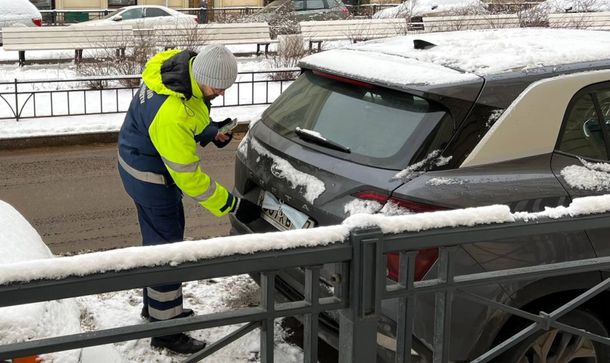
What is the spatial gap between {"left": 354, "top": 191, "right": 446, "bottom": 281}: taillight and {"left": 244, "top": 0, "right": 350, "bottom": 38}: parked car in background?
1697 cm

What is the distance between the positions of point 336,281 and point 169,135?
1.86m

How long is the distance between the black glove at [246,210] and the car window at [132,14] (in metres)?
19.4

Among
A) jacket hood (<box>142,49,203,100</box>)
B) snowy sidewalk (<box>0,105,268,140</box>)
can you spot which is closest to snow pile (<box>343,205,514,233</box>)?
jacket hood (<box>142,49,203,100</box>)

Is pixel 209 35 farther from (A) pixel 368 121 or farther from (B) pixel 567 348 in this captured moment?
(B) pixel 567 348

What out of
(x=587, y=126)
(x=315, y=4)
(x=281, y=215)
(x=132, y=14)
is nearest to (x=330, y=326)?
(x=281, y=215)

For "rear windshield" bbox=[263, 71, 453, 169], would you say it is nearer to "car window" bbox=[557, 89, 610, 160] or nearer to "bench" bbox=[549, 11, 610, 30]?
"car window" bbox=[557, 89, 610, 160]

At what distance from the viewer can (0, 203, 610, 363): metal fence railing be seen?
1.88 m

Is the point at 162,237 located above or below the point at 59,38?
below

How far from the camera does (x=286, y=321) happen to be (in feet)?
14.9

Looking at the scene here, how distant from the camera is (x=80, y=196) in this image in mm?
7391

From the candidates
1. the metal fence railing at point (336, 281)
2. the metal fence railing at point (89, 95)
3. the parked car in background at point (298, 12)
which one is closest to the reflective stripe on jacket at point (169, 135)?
the metal fence railing at point (336, 281)

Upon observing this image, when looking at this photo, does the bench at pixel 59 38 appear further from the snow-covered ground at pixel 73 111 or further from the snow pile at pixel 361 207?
the snow pile at pixel 361 207

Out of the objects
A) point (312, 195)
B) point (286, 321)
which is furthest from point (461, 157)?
point (286, 321)

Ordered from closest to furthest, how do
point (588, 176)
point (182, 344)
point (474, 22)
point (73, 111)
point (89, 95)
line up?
point (588, 176)
point (182, 344)
point (73, 111)
point (89, 95)
point (474, 22)
